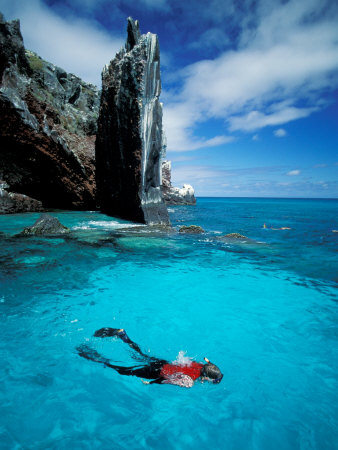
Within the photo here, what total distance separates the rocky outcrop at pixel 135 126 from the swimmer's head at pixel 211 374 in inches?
636

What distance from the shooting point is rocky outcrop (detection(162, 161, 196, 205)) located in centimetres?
5644

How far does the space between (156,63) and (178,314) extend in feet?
64.0

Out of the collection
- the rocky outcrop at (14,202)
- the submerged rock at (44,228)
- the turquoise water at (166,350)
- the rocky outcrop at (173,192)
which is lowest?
the turquoise water at (166,350)

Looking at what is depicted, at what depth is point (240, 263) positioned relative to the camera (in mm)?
11047

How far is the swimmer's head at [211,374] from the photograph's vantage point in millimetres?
4043

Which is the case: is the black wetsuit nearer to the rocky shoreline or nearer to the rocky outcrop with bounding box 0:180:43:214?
the rocky shoreline

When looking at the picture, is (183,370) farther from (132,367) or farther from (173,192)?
(173,192)

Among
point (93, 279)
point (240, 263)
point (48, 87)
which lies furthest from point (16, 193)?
point (240, 263)

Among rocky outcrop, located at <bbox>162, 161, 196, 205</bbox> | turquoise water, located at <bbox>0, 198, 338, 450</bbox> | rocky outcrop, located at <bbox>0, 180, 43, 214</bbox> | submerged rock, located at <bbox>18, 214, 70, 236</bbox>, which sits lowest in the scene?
turquoise water, located at <bbox>0, 198, 338, 450</bbox>

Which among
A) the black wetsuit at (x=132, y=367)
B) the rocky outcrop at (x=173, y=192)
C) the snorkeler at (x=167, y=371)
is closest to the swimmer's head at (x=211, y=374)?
the snorkeler at (x=167, y=371)

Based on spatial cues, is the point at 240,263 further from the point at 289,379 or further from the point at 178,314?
the point at 289,379

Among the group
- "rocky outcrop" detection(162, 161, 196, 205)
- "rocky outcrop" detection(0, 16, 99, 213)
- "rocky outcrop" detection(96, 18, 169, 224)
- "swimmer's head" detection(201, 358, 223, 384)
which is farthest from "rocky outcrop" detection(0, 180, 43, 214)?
"rocky outcrop" detection(162, 161, 196, 205)

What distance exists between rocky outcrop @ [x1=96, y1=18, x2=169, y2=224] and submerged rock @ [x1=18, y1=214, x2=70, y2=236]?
701cm

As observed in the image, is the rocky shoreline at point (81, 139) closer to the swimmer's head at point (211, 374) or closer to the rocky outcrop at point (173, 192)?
the swimmer's head at point (211, 374)
